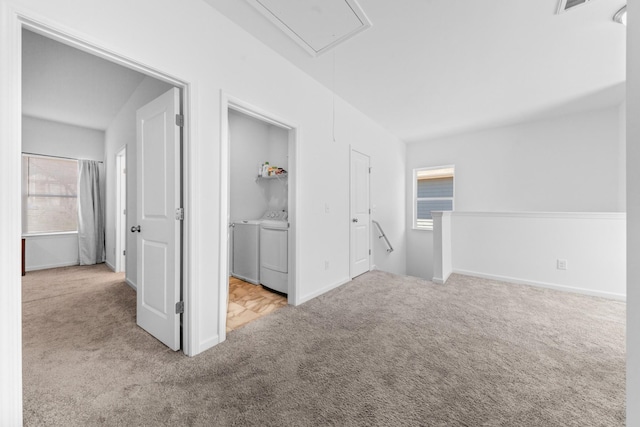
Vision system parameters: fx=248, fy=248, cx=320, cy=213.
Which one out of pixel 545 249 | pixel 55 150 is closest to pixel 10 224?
pixel 55 150

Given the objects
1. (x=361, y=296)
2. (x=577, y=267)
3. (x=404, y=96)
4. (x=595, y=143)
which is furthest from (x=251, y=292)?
(x=595, y=143)

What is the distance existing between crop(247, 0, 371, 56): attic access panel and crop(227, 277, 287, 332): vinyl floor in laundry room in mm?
2636

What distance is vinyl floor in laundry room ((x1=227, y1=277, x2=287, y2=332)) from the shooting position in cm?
244

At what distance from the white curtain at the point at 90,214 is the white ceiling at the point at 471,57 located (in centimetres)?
470

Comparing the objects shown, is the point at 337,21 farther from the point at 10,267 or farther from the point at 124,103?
the point at 124,103

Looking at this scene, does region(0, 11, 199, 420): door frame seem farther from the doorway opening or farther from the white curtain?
the white curtain

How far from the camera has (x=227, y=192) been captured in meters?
2.07

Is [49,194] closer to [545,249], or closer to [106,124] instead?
[106,124]

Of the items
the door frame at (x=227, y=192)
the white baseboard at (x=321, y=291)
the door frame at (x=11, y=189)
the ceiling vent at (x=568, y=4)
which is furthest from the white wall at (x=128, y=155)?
the ceiling vent at (x=568, y=4)

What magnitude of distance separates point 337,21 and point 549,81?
283cm

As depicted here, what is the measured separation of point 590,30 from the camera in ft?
7.06

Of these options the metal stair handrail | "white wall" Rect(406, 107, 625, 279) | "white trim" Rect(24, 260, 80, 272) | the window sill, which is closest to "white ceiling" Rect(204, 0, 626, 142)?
"white wall" Rect(406, 107, 625, 279)

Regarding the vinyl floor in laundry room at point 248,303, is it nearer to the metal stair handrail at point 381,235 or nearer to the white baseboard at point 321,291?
the white baseboard at point 321,291

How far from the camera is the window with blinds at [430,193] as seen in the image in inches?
206
